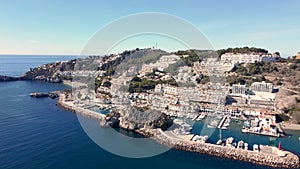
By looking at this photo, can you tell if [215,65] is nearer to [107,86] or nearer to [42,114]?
[107,86]

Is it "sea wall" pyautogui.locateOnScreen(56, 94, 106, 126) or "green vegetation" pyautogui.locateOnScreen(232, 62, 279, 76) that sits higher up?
"green vegetation" pyautogui.locateOnScreen(232, 62, 279, 76)

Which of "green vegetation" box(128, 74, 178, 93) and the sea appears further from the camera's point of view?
"green vegetation" box(128, 74, 178, 93)

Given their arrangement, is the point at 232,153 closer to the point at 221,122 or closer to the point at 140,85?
the point at 221,122

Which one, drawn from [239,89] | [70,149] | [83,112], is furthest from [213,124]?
[83,112]

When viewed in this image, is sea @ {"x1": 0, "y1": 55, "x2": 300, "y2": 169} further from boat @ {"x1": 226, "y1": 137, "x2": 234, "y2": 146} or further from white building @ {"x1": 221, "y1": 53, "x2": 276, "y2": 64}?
white building @ {"x1": 221, "y1": 53, "x2": 276, "y2": 64}

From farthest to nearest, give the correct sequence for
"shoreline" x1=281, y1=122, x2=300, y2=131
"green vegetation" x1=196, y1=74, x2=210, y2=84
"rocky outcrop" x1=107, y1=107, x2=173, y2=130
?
"green vegetation" x1=196, y1=74, x2=210, y2=84 < "shoreline" x1=281, y1=122, x2=300, y2=131 < "rocky outcrop" x1=107, y1=107, x2=173, y2=130

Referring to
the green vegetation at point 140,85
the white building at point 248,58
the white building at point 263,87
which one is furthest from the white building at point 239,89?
the white building at point 248,58

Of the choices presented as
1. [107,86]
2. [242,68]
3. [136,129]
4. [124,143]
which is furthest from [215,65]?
[124,143]

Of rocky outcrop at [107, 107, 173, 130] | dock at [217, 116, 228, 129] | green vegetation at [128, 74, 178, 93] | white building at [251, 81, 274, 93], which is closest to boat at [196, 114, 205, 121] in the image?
dock at [217, 116, 228, 129]

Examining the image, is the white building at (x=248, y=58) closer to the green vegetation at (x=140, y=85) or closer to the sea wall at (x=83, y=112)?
the green vegetation at (x=140, y=85)
